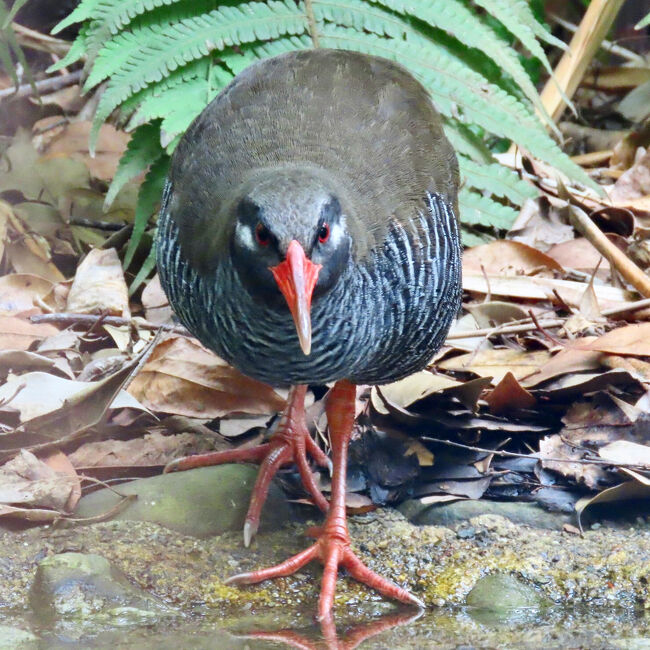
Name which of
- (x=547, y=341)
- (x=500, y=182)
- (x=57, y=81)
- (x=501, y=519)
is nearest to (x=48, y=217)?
(x=57, y=81)

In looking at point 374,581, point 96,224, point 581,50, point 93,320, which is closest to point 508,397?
point 374,581

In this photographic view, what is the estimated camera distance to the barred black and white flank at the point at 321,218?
3.03m

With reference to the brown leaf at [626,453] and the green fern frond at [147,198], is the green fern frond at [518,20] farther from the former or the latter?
the brown leaf at [626,453]

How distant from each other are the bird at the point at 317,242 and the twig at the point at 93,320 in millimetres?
826

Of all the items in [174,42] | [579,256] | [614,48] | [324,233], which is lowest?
[579,256]

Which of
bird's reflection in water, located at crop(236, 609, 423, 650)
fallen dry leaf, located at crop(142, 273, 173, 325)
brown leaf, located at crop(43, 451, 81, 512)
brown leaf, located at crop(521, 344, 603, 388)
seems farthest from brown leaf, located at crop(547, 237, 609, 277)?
brown leaf, located at crop(43, 451, 81, 512)

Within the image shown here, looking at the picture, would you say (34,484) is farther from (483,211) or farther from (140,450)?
(483,211)

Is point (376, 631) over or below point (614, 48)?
below

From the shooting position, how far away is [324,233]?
2.95 meters

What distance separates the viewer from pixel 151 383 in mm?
4168

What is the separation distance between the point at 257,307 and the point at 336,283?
0.79 feet

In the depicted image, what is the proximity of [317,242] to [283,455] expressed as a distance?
1.21m

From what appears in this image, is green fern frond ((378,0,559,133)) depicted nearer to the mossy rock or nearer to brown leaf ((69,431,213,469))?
brown leaf ((69,431,213,469))

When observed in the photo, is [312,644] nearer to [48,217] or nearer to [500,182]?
[500,182]
